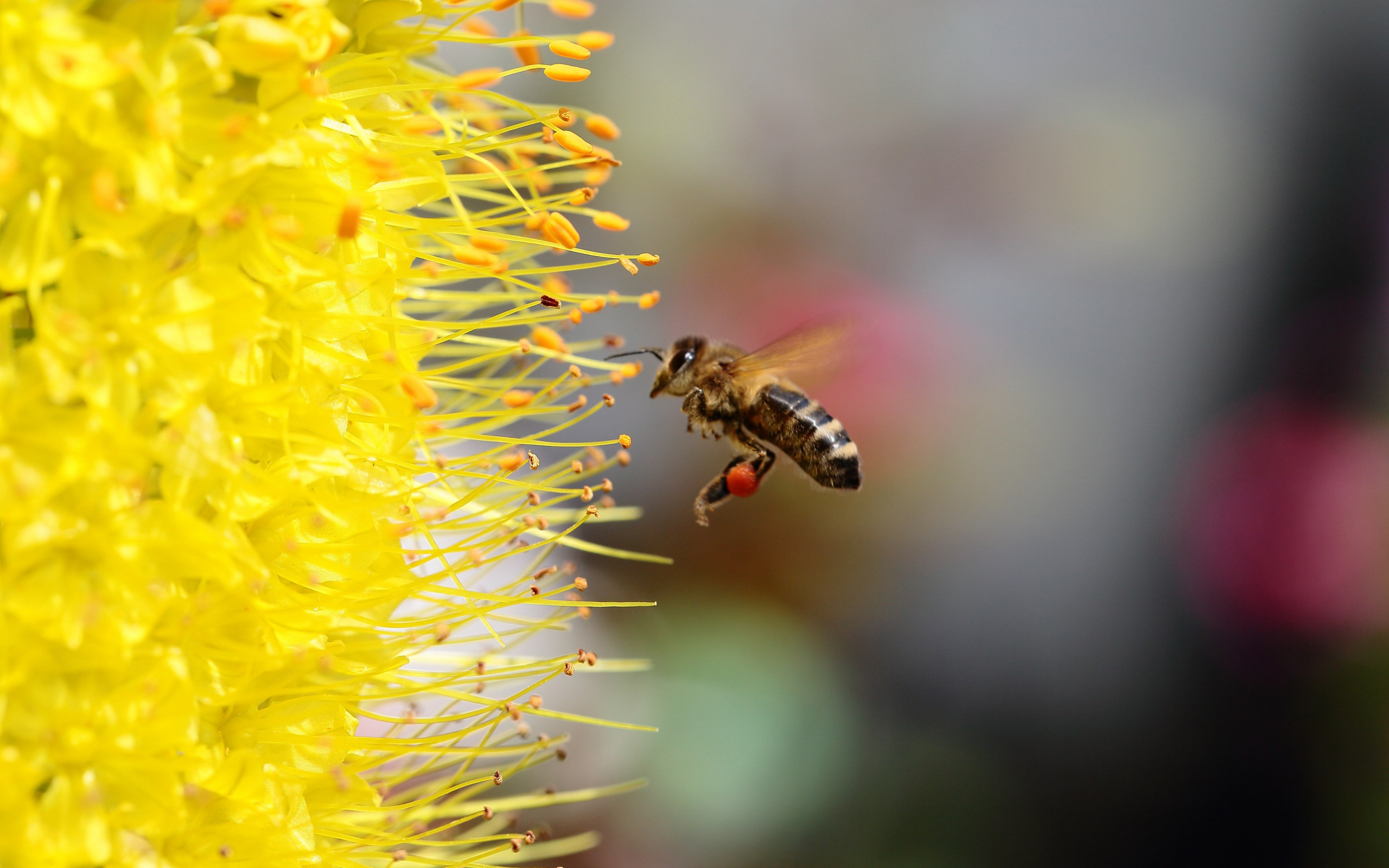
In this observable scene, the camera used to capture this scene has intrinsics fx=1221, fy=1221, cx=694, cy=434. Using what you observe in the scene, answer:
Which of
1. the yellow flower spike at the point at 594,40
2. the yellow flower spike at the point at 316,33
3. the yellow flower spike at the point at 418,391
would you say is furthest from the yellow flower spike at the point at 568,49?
the yellow flower spike at the point at 418,391

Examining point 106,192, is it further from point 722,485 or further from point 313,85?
point 722,485

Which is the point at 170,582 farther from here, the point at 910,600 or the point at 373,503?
the point at 910,600

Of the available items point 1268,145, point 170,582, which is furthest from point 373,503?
point 1268,145

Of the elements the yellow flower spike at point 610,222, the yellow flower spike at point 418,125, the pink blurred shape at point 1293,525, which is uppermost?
the pink blurred shape at point 1293,525

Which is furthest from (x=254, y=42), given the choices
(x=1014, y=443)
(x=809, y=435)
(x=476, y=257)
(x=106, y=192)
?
(x=1014, y=443)

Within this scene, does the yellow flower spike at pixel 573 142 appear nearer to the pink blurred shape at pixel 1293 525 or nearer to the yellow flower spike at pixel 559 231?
the yellow flower spike at pixel 559 231

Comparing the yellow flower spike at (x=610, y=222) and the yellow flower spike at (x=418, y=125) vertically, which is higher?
the yellow flower spike at (x=610, y=222)

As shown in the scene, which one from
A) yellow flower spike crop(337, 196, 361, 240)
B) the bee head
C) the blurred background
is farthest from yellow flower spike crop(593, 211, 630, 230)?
the blurred background
